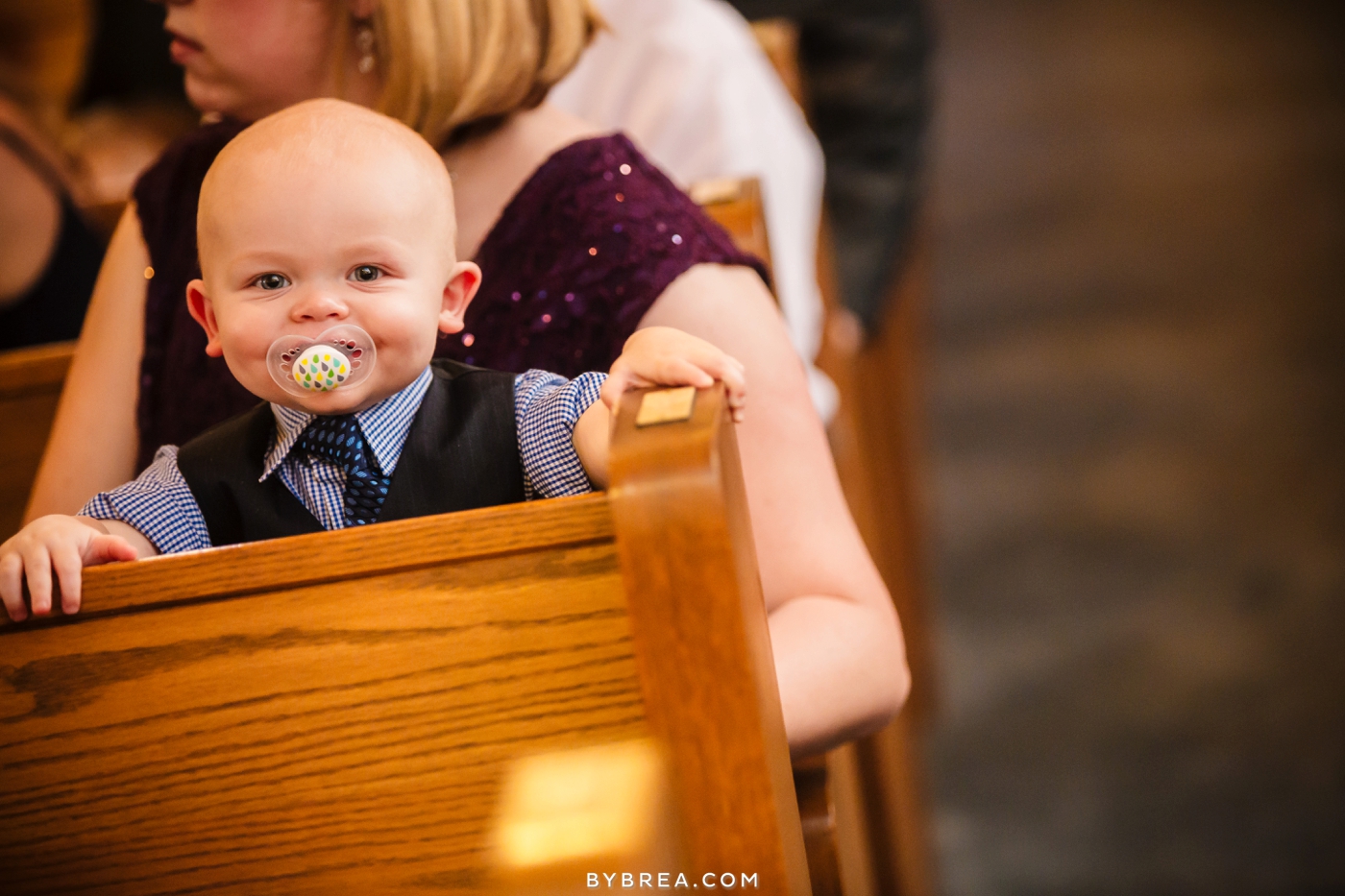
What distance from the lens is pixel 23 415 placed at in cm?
107

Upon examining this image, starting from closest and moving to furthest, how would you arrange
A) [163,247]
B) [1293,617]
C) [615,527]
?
[615,527] → [163,247] → [1293,617]

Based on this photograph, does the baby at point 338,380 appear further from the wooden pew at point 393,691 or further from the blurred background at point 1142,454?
the blurred background at point 1142,454

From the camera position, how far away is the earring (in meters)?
0.76

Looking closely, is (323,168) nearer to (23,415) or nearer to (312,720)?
(312,720)

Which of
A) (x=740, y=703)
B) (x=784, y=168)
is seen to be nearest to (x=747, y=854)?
(x=740, y=703)

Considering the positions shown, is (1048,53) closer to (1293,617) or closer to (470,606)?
(1293,617)

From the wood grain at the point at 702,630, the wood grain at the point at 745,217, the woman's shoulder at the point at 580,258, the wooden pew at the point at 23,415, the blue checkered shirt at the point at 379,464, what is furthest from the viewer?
the wood grain at the point at 745,217

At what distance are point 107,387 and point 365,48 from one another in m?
0.34

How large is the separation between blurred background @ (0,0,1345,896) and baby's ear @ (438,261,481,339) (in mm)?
1037

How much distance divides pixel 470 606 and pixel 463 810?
100 mm

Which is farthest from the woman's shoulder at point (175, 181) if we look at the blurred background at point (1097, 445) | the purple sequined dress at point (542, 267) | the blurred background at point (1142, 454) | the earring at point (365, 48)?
the blurred background at point (1142, 454)

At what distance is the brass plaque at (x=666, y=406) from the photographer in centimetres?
59

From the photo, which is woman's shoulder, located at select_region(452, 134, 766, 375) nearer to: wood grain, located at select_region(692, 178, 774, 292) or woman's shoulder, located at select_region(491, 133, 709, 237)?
woman's shoulder, located at select_region(491, 133, 709, 237)

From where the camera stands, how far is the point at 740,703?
0.59m
